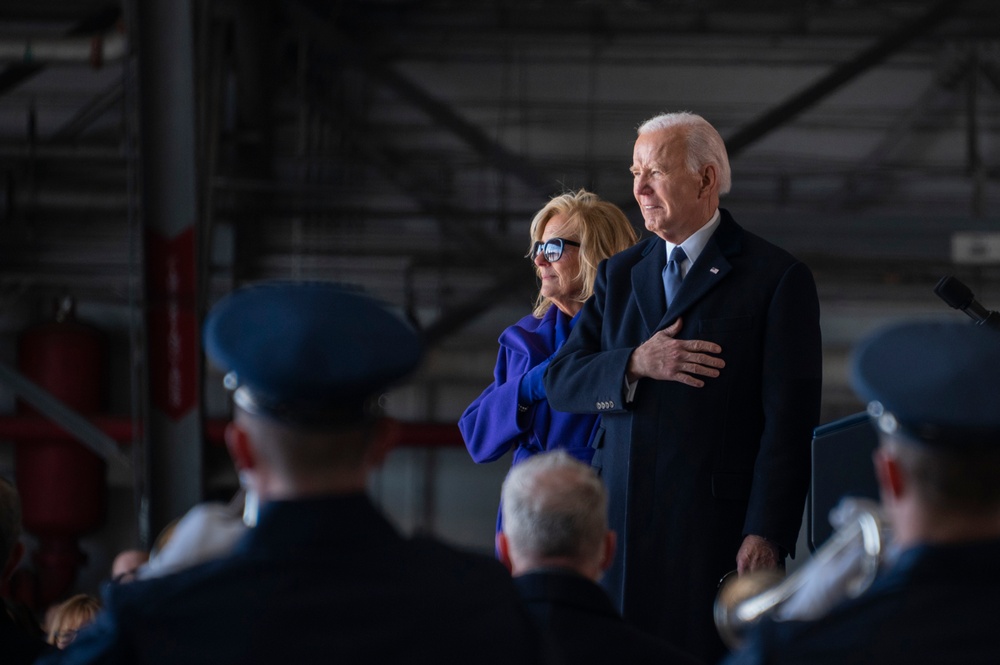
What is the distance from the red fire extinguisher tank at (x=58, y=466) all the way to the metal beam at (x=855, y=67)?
487 centimetres

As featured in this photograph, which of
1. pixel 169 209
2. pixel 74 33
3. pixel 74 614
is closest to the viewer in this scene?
pixel 74 614

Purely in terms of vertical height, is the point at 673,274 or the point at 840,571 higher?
the point at 673,274

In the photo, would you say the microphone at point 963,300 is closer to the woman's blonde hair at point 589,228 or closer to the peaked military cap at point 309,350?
the woman's blonde hair at point 589,228

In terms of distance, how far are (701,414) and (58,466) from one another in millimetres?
7602

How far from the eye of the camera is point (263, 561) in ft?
4.43

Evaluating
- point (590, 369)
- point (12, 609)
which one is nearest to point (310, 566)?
point (12, 609)

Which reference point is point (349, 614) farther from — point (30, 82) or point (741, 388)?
A: point (30, 82)

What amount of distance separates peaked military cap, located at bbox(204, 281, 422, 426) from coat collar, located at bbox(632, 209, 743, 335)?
4.03 ft

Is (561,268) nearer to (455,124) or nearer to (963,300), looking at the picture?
(963,300)

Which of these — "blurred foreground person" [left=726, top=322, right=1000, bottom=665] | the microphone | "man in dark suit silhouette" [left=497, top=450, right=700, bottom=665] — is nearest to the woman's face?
the microphone

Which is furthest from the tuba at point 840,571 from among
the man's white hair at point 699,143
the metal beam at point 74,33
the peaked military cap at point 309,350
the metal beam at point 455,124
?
the metal beam at point 74,33

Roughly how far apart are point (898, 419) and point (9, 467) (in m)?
9.41

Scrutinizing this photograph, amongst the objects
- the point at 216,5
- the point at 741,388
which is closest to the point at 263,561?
the point at 741,388

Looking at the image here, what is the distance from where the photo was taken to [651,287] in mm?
2742
